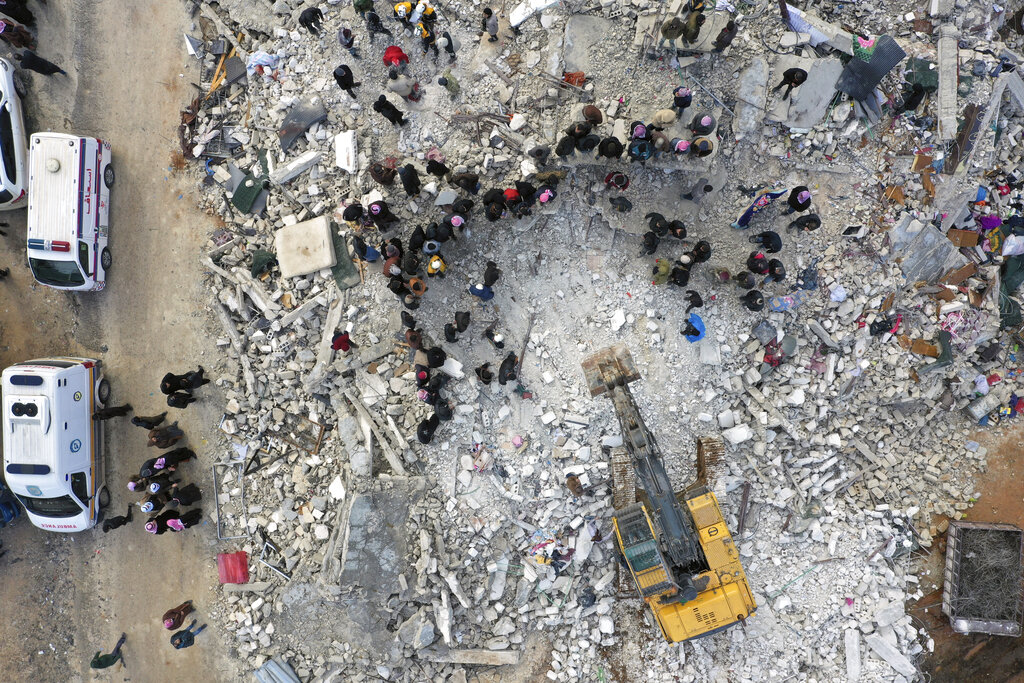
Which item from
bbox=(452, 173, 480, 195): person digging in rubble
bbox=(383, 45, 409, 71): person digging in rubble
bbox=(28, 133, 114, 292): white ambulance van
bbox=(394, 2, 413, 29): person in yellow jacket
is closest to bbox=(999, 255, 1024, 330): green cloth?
bbox=(452, 173, 480, 195): person digging in rubble

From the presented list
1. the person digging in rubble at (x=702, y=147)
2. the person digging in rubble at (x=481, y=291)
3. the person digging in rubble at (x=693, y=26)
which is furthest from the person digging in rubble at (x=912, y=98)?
the person digging in rubble at (x=481, y=291)

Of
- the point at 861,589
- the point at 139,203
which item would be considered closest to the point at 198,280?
the point at 139,203

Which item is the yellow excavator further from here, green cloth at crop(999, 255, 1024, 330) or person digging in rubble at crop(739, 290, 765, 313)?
green cloth at crop(999, 255, 1024, 330)

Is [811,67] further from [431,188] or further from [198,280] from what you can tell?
[198,280]

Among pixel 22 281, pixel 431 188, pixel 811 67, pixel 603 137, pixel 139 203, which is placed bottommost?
pixel 22 281

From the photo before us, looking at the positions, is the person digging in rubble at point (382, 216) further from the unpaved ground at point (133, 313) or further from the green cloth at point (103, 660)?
the green cloth at point (103, 660)

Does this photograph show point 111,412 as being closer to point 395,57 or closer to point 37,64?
point 37,64

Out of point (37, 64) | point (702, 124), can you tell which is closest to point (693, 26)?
point (702, 124)
